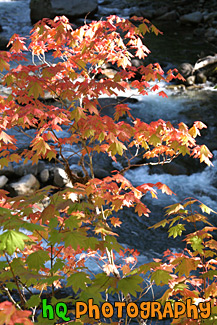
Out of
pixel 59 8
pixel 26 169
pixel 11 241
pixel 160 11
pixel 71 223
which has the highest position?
pixel 11 241

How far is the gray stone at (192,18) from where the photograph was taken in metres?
17.4

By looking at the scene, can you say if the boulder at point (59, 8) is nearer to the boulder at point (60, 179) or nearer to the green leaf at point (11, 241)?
the boulder at point (60, 179)

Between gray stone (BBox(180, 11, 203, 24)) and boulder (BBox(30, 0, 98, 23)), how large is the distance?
4495mm

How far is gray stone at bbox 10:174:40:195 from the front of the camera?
6641 millimetres

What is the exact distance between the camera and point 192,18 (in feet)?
57.3

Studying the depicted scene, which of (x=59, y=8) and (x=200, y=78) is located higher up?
(x=59, y=8)

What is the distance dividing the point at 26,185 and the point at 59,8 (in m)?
13.2

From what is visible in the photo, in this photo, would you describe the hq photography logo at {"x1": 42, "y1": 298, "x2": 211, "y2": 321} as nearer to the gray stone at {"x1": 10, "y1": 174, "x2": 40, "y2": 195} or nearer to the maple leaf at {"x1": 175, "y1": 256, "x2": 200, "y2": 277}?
the maple leaf at {"x1": 175, "y1": 256, "x2": 200, "y2": 277}

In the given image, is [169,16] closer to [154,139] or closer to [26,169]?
[26,169]

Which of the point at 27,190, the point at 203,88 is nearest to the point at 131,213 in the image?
the point at 27,190

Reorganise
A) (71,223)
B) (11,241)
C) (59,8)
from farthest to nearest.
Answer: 1. (59,8)
2. (71,223)
3. (11,241)

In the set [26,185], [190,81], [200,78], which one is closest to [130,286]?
[26,185]

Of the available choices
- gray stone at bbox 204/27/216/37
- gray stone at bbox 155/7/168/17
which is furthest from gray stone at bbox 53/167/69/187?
gray stone at bbox 155/7/168/17

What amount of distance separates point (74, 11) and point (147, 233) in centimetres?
1447
